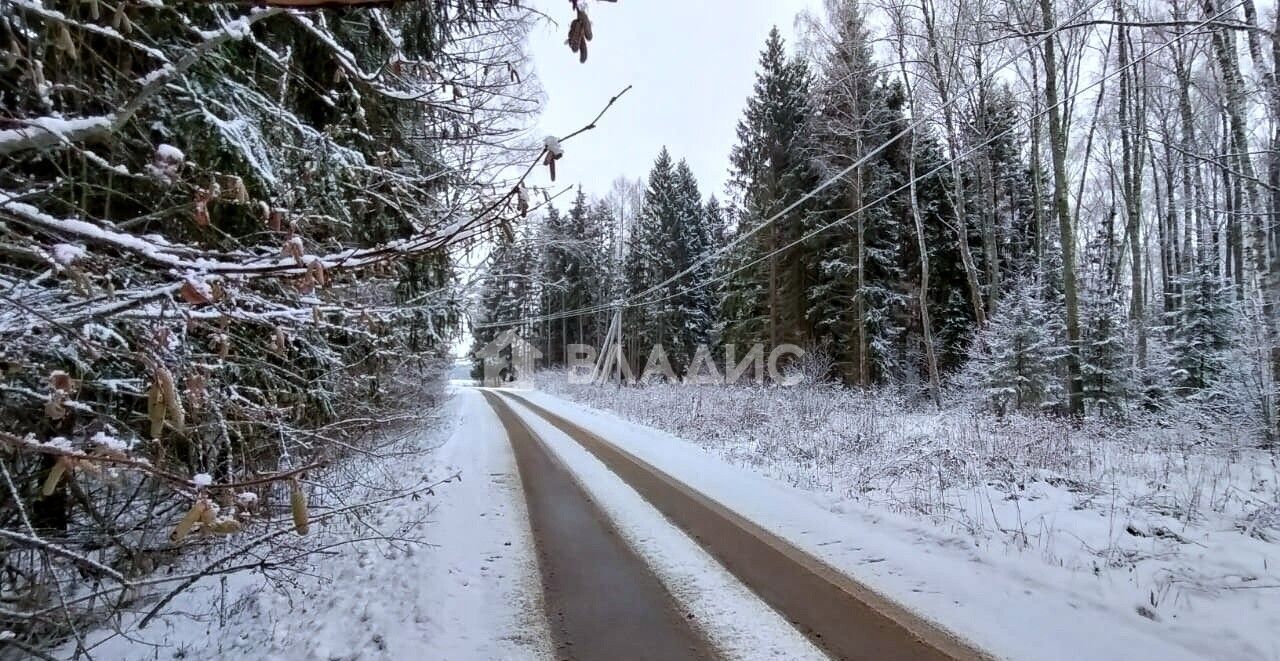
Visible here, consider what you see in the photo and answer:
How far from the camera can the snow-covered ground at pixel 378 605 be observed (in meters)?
3.53

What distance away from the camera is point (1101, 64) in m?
17.8

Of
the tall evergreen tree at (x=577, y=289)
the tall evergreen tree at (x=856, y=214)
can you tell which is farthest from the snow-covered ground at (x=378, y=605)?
the tall evergreen tree at (x=577, y=289)

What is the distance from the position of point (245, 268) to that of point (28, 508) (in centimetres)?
237

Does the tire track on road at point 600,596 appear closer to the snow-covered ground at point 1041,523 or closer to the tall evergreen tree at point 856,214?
the snow-covered ground at point 1041,523

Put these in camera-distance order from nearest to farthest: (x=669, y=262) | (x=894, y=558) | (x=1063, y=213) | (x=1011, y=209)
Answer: (x=894, y=558) → (x=1063, y=213) → (x=1011, y=209) → (x=669, y=262)

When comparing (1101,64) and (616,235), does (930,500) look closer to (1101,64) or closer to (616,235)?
(1101,64)

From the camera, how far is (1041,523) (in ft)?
17.6

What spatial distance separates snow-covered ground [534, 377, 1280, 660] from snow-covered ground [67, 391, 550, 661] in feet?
8.26

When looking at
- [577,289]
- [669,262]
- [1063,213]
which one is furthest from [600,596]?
[577,289]

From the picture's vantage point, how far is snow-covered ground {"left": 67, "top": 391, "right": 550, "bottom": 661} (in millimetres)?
3525

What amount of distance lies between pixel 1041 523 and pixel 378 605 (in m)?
5.36

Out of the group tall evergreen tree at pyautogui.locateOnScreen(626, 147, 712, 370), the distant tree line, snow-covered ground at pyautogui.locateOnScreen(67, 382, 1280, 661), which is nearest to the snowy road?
snow-covered ground at pyautogui.locateOnScreen(67, 382, 1280, 661)

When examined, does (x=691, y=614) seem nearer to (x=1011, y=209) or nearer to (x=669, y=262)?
(x=1011, y=209)

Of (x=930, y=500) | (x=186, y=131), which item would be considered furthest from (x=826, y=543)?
(x=186, y=131)
